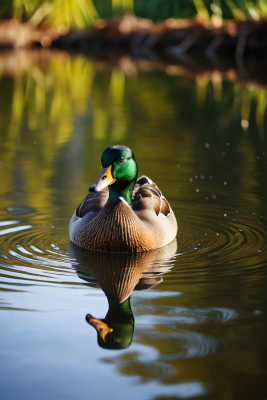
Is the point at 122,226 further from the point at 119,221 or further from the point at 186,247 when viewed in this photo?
the point at 186,247

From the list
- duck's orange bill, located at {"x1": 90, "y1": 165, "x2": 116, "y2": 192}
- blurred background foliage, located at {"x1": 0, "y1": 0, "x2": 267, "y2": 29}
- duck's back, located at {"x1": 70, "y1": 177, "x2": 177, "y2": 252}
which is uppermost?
blurred background foliage, located at {"x1": 0, "y1": 0, "x2": 267, "y2": 29}

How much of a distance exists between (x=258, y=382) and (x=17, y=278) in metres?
1.99

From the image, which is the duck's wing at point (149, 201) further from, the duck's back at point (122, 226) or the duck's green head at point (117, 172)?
the duck's green head at point (117, 172)

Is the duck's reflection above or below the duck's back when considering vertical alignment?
below

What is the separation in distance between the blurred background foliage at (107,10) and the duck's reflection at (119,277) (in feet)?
57.2

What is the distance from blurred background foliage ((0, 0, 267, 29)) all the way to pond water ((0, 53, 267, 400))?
43.5 ft

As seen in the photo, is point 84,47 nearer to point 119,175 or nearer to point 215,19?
point 215,19

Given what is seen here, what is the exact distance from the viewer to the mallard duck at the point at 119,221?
16.7 feet

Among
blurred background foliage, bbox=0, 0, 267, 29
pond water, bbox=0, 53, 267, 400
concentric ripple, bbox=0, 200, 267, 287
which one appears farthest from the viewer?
blurred background foliage, bbox=0, 0, 267, 29

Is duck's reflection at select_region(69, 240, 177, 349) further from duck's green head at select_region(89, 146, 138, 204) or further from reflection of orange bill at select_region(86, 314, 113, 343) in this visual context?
duck's green head at select_region(89, 146, 138, 204)

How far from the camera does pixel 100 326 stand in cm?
371

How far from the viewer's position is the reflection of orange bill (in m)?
3.62

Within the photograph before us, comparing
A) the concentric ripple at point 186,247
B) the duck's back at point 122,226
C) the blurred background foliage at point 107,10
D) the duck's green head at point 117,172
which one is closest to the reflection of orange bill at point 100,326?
the concentric ripple at point 186,247

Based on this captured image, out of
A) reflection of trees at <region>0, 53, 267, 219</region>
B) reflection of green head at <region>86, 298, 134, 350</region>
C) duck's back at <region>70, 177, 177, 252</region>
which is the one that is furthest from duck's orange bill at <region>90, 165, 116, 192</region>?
reflection of trees at <region>0, 53, 267, 219</region>
